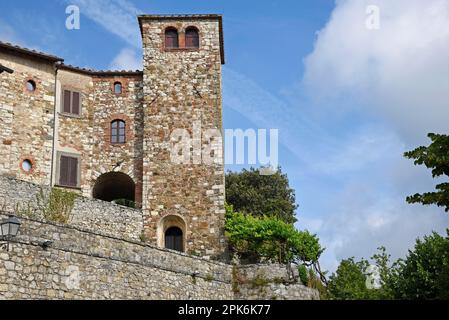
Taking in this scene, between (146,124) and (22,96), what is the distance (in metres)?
5.44

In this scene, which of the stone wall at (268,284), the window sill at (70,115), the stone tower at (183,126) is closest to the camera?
the stone wall at (268,284)

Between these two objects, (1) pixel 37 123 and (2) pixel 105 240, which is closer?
(2) pixel 105 240

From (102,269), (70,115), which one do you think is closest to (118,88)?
(70,115)

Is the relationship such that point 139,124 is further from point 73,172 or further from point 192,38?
point 192,38

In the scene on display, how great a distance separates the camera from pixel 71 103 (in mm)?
29656

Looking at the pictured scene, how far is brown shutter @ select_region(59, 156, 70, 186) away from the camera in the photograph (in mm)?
28516

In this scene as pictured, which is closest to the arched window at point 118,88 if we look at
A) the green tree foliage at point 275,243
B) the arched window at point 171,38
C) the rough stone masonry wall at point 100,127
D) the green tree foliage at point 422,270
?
the rough stone masonry wall at point 100,127

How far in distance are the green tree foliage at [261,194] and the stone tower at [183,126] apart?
10.6 meters

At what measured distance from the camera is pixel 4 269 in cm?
1434

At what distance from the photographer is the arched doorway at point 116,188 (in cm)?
2975

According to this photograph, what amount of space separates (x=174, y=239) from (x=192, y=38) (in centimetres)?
932

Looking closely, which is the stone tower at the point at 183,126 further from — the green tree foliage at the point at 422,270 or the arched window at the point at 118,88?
the green tree foliage at the point at 422,270

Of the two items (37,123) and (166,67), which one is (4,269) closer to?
(37,123)
